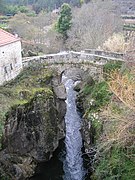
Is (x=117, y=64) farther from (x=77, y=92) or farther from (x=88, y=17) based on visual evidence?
(x=88, y=17)

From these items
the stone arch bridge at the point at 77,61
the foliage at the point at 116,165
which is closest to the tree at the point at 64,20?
the stone arch bridge at the point at 77,61

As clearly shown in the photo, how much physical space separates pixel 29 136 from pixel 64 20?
1110 inches

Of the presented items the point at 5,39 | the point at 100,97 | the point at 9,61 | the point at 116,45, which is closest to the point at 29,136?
the point at 100,97

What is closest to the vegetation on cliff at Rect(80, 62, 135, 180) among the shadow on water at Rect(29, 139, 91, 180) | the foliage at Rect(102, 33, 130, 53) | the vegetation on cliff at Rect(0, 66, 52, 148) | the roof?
the shadow on water at Rect(29, 139, 91, 180)

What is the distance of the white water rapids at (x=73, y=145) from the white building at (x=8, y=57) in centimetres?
771

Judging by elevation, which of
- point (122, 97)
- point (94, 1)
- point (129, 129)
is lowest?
point (129, 129)

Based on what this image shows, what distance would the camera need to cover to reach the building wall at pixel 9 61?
89.1ft

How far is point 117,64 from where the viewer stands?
99.2 feet

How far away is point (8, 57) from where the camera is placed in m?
28.0

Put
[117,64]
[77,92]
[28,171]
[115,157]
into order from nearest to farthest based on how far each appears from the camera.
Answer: [115,157] → [28,171] → [117,64] → [77,92]

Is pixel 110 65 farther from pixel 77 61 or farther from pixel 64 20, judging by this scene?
pixel 64 20

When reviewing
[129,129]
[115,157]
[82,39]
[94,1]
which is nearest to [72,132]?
[115,157]

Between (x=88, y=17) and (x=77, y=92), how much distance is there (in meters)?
16.4

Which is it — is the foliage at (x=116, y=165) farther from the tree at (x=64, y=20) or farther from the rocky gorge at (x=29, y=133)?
the tree at (x=64, y=20)
